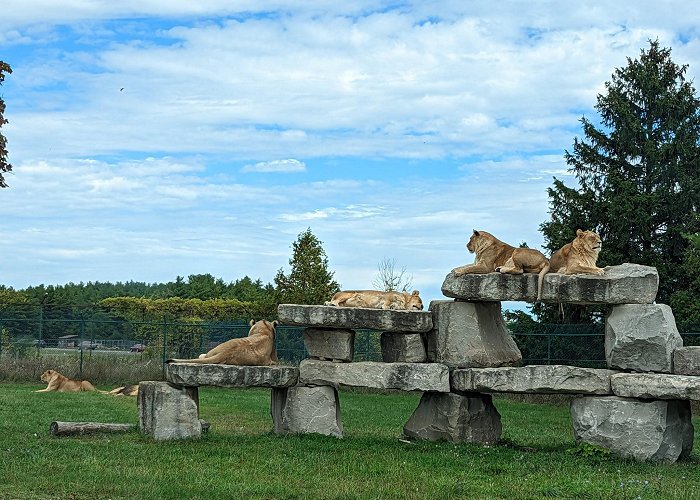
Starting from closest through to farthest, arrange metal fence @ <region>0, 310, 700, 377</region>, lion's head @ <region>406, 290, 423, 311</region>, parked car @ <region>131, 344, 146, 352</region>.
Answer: lion's head @ <region>406, 290, 423, 311</region>
metal fence @ <region>0, 310, 700, 377</region>
parked car @ <region>131, 344, 146, 352</region>

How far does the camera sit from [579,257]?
48.8 feet

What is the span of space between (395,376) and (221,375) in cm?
277

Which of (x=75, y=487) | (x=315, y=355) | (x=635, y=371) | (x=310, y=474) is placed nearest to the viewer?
(x=75, y=487)

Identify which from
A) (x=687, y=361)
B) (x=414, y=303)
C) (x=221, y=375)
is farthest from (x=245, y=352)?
(x=687, y=361)

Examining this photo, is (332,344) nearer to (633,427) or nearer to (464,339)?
(464,339)

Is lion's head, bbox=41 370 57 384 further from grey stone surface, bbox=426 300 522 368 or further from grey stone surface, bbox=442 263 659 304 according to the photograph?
grey stone surface, bbox=442 263 659 304

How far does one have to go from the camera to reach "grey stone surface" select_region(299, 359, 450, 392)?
48.3ft

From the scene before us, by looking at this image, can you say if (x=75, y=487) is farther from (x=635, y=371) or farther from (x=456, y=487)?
(x=635, y=371)

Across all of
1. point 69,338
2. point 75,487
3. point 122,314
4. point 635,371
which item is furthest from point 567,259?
point 122,314

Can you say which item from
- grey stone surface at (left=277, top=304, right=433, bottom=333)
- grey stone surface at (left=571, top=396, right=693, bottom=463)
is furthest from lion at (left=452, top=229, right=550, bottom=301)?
grey stone surface at (left=571, top=396, right=693, bottom=463)

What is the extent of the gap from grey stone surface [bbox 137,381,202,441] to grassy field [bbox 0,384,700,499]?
0.80 feet

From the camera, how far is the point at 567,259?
15.0 meters

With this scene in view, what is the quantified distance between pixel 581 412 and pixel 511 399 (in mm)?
15027

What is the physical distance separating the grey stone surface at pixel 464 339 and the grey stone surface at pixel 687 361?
2.64 m
